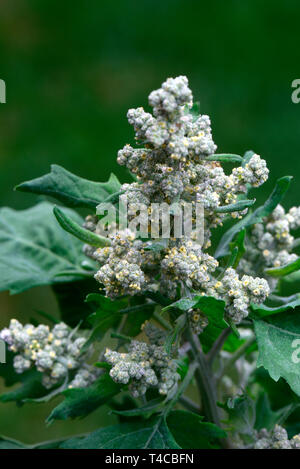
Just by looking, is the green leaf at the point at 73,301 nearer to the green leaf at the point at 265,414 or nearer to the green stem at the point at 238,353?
the green stem at the point at 238,353

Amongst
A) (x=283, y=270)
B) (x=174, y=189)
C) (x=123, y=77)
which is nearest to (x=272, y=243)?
(x=283, y=270)

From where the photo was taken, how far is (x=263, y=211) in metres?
1.77

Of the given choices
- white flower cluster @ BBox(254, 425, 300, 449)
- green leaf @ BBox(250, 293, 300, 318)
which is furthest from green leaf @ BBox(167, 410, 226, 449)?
green leaf @ BBox(250, 293, 300, 318)

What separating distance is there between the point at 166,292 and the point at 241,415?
1.57 feet

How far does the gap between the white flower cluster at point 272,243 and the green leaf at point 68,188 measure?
46cm

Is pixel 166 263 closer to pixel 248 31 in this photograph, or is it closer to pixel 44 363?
pixel 44 363

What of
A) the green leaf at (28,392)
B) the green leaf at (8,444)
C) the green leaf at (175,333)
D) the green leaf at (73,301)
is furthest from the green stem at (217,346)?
the green leaf at (8,444)

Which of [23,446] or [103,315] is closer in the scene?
[103,315]

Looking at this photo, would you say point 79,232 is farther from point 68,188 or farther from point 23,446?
Answer: point 23,446
